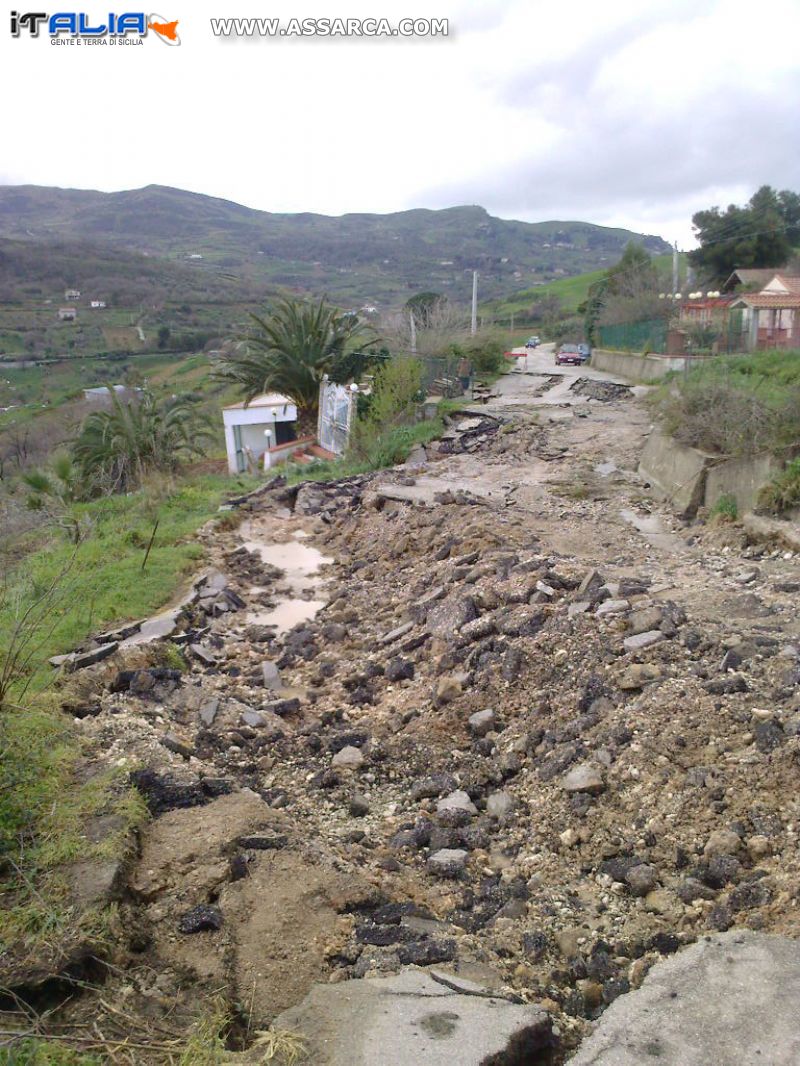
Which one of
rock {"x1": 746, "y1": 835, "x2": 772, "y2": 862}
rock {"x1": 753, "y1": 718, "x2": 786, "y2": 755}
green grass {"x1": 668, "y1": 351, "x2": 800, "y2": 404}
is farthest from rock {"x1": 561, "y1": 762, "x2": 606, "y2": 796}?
green grass {"x1": 668, "y1": 351, "x2": 800, "y2": 404}

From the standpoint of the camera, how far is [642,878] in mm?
3707

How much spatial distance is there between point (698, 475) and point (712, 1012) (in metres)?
8.51

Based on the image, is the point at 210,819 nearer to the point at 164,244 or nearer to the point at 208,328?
the point at 208,328

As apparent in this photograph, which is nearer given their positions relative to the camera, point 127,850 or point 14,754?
point 127,850

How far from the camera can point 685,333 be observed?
24406 millimetres

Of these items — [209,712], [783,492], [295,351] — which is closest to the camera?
[209,712]

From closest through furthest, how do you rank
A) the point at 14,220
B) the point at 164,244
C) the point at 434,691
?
1. the point at 434,691
2. the point at 164,244
3. the point at 14,220

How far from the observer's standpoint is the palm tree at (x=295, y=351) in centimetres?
2173

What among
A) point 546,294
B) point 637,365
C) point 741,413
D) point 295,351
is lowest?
point 741,413

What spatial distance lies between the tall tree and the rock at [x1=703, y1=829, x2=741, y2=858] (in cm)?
4339

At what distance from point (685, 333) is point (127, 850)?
78.5ft

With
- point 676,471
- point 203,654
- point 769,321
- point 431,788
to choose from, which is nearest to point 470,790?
point 431,788

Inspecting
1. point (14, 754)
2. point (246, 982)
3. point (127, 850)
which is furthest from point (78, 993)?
point (14, 754)

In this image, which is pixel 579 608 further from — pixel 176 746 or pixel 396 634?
pixel 176 746
